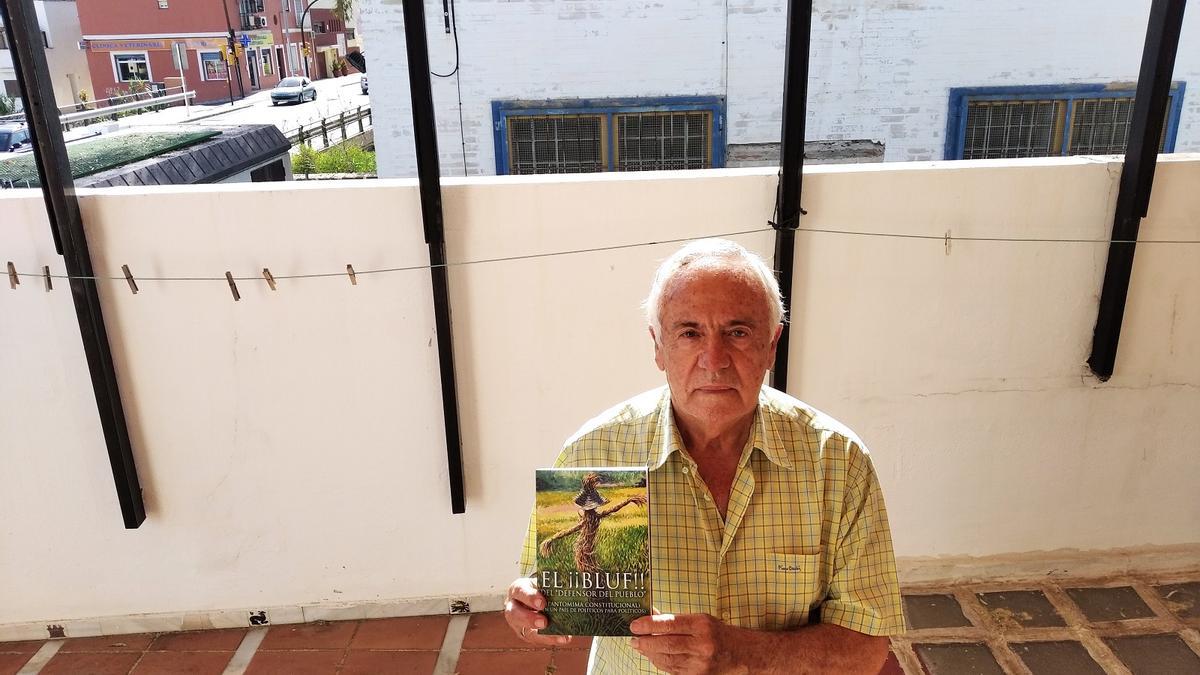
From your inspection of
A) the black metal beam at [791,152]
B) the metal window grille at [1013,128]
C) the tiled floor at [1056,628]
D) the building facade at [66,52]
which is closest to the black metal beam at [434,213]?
the black metal beam at [791,152]

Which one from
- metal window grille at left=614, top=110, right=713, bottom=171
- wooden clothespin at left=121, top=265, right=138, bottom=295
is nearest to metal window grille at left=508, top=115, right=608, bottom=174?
metal window grille at left=614, top=110, right=713, bottom=171

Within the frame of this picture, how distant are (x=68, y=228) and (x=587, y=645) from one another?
2.35 m

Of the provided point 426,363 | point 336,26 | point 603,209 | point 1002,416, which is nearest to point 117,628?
point 426,363

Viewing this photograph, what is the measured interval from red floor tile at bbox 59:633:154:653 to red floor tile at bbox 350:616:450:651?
0.85m

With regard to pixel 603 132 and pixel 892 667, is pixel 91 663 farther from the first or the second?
pixel 603 132

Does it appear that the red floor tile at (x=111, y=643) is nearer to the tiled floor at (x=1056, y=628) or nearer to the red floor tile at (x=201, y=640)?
the red floor tile at (x=201, y=640)

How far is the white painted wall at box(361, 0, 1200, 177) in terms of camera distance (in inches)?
194

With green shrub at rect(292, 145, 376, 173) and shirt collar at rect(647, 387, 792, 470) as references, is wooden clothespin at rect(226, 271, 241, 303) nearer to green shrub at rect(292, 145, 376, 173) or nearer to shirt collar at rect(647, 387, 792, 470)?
shirt collar at rect(647, 387, 792, 470)

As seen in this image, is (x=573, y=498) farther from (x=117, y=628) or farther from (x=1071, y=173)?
(x=117, y=628)

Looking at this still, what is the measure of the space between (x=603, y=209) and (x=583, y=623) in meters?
1.75

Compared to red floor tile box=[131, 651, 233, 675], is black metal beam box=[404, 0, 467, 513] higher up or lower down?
higher up

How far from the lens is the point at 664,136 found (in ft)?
16.5

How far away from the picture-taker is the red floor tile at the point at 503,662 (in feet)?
9.93

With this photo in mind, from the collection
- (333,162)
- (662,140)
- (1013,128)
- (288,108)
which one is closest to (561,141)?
(662,140)
